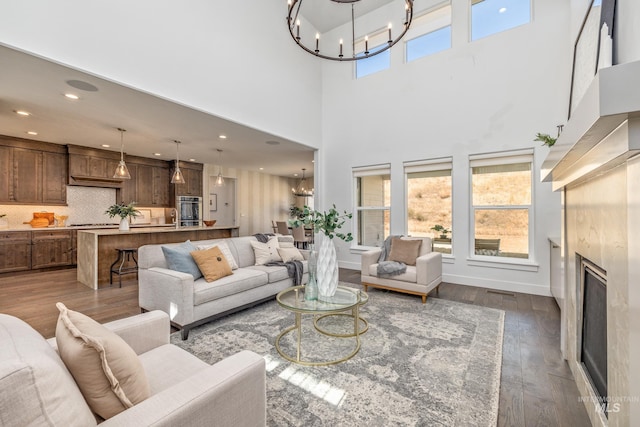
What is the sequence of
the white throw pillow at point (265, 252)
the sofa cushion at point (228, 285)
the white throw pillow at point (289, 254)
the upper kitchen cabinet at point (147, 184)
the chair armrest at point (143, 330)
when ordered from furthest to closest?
1. the upper kitchen cabinet at point (147, 184)
2. the white throw pillow at point (289, 254)
3. the white throw pillow at point (265, 252)
4. the sofa cushion at point (228, 285)
5. the chair armrest at point (143, 330)

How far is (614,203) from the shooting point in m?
1.20

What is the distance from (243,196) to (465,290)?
7460mm

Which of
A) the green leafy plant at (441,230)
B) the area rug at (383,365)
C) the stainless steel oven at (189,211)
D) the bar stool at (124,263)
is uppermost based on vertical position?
the stainless steel oven at (189,211)

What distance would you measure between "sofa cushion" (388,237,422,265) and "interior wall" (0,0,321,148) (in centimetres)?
284

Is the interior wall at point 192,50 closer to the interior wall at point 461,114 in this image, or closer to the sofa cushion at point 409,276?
the interior wall at point 461,114

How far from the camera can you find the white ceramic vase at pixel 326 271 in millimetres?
2576

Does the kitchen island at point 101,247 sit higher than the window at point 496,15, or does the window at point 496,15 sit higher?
the window at point 496,15

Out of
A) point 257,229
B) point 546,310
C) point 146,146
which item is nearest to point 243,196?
point 257,229

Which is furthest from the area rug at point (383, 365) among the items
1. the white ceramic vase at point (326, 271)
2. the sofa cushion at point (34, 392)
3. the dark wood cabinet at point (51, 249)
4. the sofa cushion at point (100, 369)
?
the dark wood cabinet at point (51, 249)

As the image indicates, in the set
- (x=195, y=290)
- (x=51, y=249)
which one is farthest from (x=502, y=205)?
(x=51, y=249)

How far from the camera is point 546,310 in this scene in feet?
10.8

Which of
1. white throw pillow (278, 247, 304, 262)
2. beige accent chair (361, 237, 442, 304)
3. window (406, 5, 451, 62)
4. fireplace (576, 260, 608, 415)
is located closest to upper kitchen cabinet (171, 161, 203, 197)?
white throw pillow (278, 247, 304, 262)

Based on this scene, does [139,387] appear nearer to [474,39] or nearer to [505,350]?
[505,350]

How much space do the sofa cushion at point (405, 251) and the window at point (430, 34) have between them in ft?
11.2
